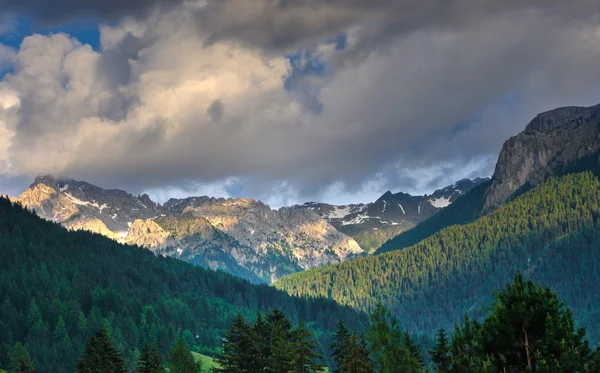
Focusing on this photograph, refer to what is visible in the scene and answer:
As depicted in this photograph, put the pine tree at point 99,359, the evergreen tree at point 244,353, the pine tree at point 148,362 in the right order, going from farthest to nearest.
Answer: the pine tree at point 148,362 → the pine tree at point 99,359 → the evergreen tree at point 244,353

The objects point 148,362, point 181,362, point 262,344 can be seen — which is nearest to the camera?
point 262,344

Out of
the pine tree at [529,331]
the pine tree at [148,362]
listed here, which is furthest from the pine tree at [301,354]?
the pine tree at [529,331]

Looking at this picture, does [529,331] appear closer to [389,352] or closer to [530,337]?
[530,337]

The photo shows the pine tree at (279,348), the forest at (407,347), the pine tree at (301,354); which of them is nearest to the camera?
the forest at (407,347)

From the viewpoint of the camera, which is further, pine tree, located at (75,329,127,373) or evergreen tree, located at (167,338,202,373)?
evergreen tree, located at (167,338,202,373)

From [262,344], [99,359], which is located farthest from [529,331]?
[99,359]

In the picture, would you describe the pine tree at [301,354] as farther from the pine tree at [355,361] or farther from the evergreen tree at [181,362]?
the evergreen tree at [181,362]

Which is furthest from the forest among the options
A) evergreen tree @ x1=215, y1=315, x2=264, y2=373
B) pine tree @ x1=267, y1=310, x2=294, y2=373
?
pine tree @ x1=267, y1=310, x2=294, y2=373

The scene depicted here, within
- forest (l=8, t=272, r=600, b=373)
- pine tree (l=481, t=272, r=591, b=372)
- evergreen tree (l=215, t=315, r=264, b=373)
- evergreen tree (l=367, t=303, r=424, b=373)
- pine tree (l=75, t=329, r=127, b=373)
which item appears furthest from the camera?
evergreen tree (l=367, t=303, r=424, b=373)

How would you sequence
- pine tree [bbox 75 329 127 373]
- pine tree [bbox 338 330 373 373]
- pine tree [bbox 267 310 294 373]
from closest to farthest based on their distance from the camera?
pine tree [bbox 267 310 294 373] → pine tree [bbox 338 330 373 373] → pine tree [bbox 75 329 127 373]

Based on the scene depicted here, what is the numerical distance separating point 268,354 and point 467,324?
25.4m

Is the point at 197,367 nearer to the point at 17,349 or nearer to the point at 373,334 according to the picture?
the point at 373,334

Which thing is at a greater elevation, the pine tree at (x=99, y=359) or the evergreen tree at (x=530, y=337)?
the pine tree at (x=99, y=359)

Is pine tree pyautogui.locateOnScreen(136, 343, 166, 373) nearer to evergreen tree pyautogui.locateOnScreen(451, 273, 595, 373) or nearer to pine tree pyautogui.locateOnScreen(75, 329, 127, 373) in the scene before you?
pine tree pyautogui.locateOnScreen(75, 329, 127, 373)
